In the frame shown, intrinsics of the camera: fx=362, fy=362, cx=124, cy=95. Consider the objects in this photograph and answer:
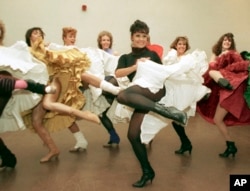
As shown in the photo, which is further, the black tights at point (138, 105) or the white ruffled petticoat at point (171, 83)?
the white ruffled petticoat at point (171, 83)

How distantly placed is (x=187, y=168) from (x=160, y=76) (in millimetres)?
992

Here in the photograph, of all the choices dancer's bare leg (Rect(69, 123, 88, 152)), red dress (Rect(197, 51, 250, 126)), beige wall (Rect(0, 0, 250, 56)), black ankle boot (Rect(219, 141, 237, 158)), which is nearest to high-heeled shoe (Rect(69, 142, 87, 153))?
dancer's bare leg (Rect(69, 123, 88, 152))

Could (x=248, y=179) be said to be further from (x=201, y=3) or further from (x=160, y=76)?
(x=201, y=3)

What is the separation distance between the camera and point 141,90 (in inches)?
112

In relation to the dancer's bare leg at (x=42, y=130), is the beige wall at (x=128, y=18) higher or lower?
higher

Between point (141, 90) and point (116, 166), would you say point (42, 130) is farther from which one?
point (141, 90)

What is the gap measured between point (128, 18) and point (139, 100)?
4109 mm

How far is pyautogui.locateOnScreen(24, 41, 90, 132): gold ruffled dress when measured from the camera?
3.21m

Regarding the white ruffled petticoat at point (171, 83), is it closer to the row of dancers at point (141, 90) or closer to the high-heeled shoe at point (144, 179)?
the row of dancers at point (141, 90)

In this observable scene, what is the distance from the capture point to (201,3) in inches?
267

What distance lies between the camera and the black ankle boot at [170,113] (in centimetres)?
272

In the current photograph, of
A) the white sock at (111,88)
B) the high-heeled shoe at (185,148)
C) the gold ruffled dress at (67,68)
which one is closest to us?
the white sock at (111,88)

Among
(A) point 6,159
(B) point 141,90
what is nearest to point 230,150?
(B) point 141,90

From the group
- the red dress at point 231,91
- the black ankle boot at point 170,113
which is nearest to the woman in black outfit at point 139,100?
the black ankle boot at point 170,113
